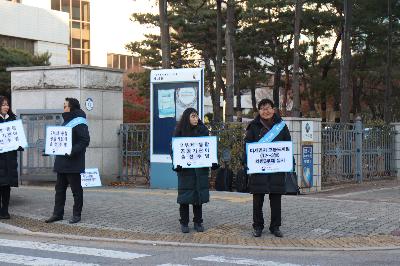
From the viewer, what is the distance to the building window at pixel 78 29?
53.2 m

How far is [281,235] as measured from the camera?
8.84m

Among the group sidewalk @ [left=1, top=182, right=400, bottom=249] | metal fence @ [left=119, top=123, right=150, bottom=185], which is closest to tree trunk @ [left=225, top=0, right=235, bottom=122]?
metal fence @ [left=119, top=123, right=150, bottom=185]

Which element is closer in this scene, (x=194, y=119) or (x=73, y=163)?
(x=194, y=119)

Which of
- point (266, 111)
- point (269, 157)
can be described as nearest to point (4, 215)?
point (269, 157)

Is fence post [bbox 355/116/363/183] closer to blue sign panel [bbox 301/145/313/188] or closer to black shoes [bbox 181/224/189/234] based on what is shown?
blue sign panel [bbox 301/145/313/188]

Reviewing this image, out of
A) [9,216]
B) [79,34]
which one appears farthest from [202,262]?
[79,34]

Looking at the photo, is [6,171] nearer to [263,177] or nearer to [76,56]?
[263,177]

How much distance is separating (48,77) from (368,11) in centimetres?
2028

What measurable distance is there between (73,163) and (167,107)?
4792mm

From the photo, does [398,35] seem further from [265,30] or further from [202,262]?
[202,262]

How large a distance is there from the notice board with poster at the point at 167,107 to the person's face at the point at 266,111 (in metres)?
4.95

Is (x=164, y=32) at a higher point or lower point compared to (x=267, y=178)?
higher

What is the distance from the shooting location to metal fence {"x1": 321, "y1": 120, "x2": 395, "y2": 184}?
16.1 metres

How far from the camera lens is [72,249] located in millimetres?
8125
